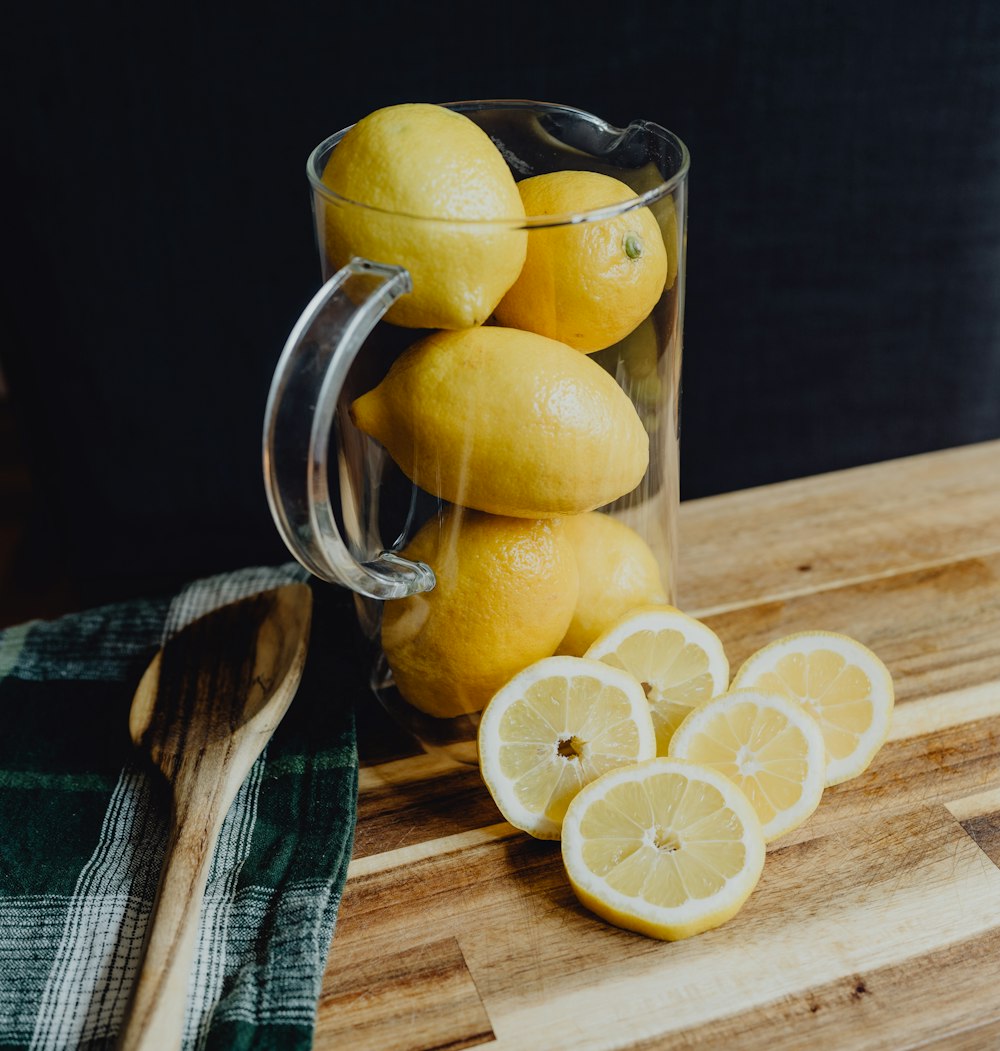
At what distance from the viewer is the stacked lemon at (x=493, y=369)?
0.51 metres

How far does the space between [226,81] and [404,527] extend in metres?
0.43

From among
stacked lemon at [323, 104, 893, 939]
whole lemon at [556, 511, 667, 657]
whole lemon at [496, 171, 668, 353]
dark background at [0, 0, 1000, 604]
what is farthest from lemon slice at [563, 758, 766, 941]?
dark background at [0, 0, 1000, 604]

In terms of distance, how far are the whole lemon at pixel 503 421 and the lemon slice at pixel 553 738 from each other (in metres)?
0.09

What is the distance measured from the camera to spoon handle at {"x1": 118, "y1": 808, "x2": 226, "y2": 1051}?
0.46 m

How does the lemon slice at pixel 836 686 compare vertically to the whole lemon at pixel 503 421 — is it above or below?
below

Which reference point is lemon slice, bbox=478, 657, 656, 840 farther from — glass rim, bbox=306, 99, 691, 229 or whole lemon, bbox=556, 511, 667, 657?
glass rim, bbox=306, 99, 691, 229

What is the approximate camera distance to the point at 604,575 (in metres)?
0.62

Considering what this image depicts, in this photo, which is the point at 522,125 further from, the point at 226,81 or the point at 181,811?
the point at 181,811

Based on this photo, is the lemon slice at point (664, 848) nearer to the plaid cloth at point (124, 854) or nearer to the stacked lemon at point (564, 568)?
the stacked lemon at point (564, 568)

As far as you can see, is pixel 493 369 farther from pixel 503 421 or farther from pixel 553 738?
pixel 553 738

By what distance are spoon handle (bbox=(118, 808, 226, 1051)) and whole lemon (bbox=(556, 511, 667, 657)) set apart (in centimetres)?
23

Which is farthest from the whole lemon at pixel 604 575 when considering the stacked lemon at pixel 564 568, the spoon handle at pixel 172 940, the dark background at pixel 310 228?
the dark background at pixel 310 228

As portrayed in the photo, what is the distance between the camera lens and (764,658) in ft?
2.07

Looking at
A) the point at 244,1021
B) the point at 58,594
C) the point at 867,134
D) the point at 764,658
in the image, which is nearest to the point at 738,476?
the point at 867,134
